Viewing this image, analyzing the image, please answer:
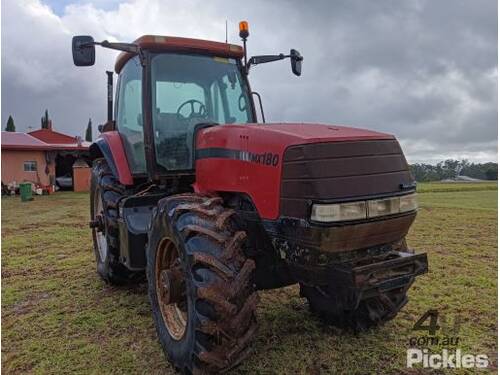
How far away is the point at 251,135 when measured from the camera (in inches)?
114

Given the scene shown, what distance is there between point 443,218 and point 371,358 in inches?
306

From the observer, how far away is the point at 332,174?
251cm

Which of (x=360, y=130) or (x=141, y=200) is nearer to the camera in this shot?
(x=360, y=130)

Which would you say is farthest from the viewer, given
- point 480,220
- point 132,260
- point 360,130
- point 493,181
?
point 493,181

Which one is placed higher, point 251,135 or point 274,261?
point 251,135

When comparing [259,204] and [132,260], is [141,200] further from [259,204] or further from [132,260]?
[259,204]

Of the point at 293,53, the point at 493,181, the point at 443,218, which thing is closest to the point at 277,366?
the point at 293,53

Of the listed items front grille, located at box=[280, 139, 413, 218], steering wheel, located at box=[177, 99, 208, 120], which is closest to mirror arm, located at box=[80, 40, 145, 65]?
steering wheel, located at box=[177, 99, 208, 120]

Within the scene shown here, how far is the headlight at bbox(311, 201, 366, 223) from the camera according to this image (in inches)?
96.2

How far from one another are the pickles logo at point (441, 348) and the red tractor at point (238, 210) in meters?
0.32

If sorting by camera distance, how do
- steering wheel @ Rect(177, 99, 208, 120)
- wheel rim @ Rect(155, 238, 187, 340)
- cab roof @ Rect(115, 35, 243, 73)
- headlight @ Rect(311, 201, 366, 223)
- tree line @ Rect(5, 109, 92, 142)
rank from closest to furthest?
headlight @ Rect(311, 201, 366, 223)
wheel rim @ Rect(155, 238, 187, 340)
cab roof @ Rect(115, 35, 243, 73)
steering wheel @ Rect(177, 99, 208, 120)
tree line @ Rect(5, 109, 92, 142)

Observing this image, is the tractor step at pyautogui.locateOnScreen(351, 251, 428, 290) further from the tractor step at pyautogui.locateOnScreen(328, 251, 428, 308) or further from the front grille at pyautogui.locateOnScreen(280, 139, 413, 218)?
the front grille at pyautogui.locateOnScreen(280, 139, 413, 218)

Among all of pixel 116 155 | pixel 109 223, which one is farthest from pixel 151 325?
pixel 116 155

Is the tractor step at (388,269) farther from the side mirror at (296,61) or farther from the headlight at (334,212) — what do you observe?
the side mirror at (296,61)
